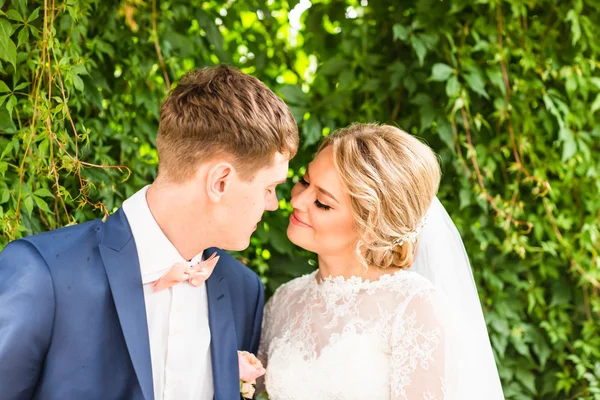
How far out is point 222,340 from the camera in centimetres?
240

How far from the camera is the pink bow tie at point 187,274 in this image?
221 centimetres

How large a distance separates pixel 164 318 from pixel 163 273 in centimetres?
15

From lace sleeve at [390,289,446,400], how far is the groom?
1.84ft

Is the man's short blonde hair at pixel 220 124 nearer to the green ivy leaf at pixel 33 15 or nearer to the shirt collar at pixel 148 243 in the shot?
the shirt collar at pixel 148 243

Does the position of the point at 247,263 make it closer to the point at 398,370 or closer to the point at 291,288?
the point at 291,288

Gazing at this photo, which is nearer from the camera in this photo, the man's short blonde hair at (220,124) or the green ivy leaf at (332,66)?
the man's short blonde hair at (220,124)

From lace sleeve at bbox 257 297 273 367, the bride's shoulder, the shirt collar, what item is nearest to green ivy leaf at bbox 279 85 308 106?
the bride's shoulder

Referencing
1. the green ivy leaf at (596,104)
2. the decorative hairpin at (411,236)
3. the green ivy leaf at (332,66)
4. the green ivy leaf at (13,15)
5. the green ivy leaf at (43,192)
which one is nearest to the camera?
the green ivy leaf at (13,15)

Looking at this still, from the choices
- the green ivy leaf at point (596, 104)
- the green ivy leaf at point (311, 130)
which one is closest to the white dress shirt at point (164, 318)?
the green ivy leaf at point (311, 130)

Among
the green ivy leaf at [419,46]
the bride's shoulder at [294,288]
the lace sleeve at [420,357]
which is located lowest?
the bride's shoulder at [294,288]

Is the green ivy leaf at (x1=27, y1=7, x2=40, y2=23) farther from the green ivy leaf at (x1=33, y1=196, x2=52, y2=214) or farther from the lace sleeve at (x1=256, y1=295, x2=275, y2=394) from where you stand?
the lace sleeve at (x1=256, y1=295, x2=275, y2=394)

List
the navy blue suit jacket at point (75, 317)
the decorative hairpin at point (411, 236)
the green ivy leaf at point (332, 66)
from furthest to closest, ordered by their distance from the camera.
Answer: the green ivy leaf at point (332, 66), the decorative hairpin at point (411, 236), the navy blue suit jacket at point (75, 317)

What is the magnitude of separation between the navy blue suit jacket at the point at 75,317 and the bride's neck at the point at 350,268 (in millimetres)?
875

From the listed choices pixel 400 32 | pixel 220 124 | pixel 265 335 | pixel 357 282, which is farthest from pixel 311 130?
pixel 220 124
